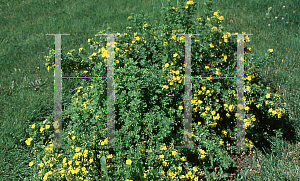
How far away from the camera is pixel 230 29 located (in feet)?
15.4

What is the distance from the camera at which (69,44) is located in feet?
15.1

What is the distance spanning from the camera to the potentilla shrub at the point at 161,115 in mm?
2418

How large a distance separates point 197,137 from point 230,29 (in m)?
2.74

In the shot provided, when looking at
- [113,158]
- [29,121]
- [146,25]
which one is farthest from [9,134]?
[146,25]

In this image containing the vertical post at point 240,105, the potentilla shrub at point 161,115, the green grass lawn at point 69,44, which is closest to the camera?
the potentilla shrub at point 161,115

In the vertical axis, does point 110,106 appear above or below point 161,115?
above

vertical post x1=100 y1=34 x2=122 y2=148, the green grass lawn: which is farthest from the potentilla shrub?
the green grass lawn

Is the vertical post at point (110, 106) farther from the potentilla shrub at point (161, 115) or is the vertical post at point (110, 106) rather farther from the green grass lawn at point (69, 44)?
the green grass lawn at point (69, 44)

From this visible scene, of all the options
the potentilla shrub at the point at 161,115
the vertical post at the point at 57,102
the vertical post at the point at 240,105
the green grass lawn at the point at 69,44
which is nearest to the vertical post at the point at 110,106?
the potentilla shrub at the point at 161,115

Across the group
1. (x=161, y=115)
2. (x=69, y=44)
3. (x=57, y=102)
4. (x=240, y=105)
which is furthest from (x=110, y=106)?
(x=69, y=44)

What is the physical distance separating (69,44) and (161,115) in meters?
2.75

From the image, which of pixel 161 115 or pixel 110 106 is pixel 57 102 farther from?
pixel 161 115

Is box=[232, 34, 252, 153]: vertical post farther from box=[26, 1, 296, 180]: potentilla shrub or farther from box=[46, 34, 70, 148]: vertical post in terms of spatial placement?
box=[46, 34, 70, 148]: vertical post

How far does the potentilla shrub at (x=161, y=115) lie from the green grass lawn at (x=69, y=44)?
0.27 metres
